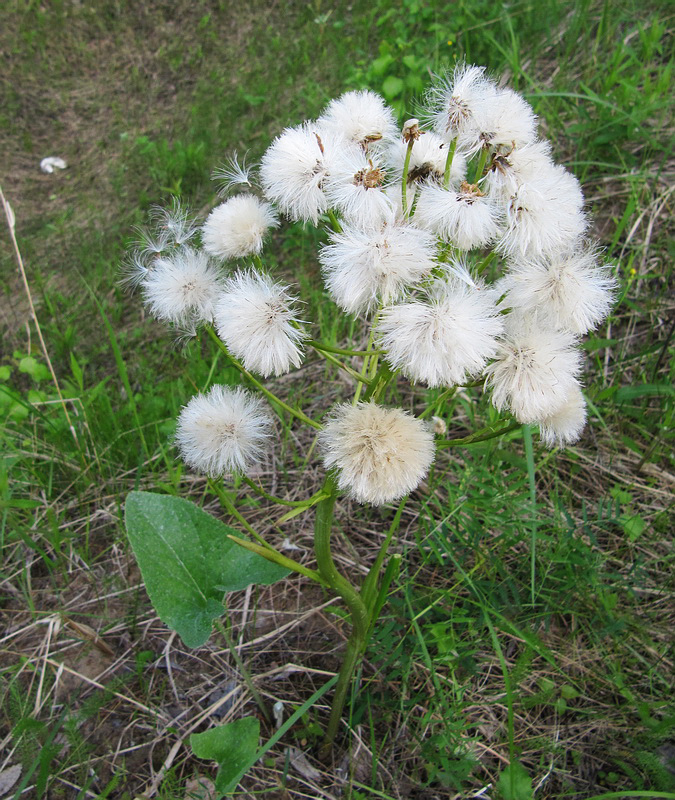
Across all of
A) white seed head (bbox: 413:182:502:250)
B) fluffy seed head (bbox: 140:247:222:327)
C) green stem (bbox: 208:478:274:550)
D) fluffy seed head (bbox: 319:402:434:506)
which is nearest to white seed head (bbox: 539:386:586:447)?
fluffy seed head (bbox: 319:402:434:506)

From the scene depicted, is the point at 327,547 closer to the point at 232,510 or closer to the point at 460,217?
the point at 232,510

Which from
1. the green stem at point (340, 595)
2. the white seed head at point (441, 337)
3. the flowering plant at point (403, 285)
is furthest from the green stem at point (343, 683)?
the white seed head at point (441, 337)

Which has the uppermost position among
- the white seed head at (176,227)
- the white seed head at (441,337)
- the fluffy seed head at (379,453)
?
the white seed head at (441,337)

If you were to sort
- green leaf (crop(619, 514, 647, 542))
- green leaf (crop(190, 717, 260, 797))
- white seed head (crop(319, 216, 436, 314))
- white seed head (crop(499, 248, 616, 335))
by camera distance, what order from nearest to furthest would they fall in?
white seed head (crop(319, 216, 436, 314)) → white seed head (crop(499, 248, 616, 335)) → green leaf (crop(190, 717, 260, 797)) → green leaf (crop(619, 514, 647, 542))

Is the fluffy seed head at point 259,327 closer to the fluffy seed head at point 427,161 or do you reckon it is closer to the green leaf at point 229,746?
the fluffy seed head at point 427,161

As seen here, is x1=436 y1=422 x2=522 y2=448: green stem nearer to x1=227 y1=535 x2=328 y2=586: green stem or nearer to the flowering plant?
the flowering plant

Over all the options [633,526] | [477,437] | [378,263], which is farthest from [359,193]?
[633,526]
